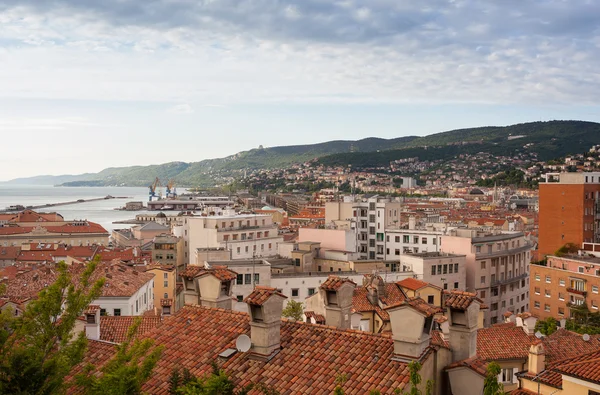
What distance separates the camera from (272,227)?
56.4 metres

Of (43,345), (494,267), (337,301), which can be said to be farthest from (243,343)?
(494,267)

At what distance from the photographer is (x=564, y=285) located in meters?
41.4

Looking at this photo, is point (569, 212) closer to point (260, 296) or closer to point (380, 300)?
point (380, 300)

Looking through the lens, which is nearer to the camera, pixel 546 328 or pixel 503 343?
pixel 503 343

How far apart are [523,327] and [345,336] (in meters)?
14.2

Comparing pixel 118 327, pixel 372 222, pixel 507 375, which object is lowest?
pixel 507 375

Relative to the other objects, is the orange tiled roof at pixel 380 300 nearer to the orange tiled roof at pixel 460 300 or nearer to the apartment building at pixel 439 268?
the apartment building at pixel 439 268

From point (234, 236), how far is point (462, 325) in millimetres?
43453

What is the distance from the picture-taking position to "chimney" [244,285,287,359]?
8.71m

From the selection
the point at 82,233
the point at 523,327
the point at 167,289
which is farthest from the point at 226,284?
the point at 82,233

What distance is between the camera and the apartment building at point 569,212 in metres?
57.7

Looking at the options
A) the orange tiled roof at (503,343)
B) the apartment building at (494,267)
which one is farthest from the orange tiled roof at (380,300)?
the apartment building at (494,267)

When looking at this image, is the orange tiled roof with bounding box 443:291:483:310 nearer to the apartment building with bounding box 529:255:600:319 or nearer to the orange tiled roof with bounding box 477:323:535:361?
the orange tiled roof with bounding box 477:323:535:361

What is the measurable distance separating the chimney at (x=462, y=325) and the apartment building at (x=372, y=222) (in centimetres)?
5067
